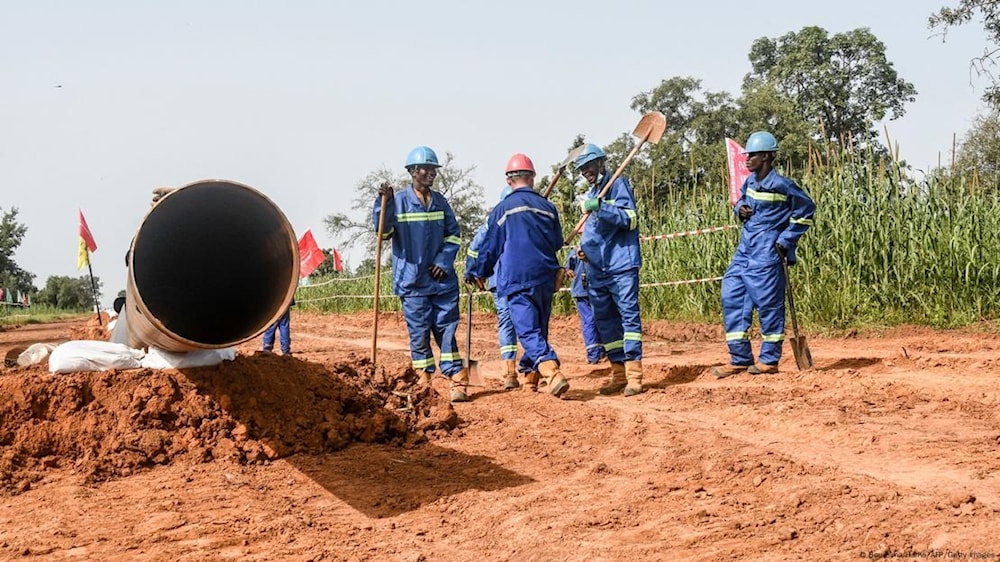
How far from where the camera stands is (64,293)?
7475 centimetres

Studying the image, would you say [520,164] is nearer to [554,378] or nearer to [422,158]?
[422,158]

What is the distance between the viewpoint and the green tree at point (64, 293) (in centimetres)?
7375

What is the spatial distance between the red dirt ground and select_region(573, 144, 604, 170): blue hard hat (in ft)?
6.72

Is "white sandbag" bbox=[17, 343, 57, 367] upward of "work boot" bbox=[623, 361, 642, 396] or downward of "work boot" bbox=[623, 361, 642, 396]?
upward

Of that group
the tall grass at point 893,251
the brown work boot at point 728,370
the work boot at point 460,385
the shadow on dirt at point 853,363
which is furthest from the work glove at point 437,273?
the tall grass at point 893,251

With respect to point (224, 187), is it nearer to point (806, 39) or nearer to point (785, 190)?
point (785, 190)

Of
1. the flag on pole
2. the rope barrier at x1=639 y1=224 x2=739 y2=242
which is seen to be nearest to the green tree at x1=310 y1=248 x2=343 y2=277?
the flag on pole

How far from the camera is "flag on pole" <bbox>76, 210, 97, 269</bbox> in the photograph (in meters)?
17.7

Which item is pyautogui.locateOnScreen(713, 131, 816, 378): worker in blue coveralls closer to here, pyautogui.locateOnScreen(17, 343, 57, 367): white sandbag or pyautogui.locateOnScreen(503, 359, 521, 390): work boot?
pyautogui.locateOnScreen(503, 359, 521, 390): work boot

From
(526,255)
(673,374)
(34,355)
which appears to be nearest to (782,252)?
(673,374)

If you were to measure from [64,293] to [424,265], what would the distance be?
74532 mm

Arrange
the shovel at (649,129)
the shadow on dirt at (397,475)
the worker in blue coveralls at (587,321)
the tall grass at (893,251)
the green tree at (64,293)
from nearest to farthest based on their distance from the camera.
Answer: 1. the shadow on dirt at (397,475)
2. the shovel at (649,129)
3. the worker in blue coveralls at (587,321)
4. the tall grass at (893,251)
5. the green tree at (64,293)

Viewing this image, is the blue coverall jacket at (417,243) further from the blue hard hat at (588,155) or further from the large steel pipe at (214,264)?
the large steel pipe at (214,264)

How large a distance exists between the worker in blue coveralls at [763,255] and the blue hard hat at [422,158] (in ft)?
9.43
